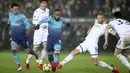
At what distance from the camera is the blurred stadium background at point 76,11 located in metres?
23.2

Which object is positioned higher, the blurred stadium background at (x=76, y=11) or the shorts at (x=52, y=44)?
the shorts at (x=52, y=44)

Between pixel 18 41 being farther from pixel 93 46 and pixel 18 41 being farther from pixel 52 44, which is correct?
pixel 93 46

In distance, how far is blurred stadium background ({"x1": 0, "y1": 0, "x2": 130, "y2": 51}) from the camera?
23.2 metres

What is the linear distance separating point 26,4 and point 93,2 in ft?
15.5

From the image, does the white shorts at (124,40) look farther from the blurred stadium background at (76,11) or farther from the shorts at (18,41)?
the blurred stadium background at (76,11)

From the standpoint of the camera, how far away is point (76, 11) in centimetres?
2420

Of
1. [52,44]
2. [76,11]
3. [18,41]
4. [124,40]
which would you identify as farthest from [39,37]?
[76,11]

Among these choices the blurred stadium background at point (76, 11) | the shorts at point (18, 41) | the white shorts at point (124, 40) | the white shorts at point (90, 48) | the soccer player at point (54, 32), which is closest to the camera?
the white shorts at point (90, 48)

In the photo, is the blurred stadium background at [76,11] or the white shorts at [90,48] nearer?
the white shorts at [90,48]

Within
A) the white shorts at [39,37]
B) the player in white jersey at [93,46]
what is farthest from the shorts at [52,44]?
the white shorts at [39,37]

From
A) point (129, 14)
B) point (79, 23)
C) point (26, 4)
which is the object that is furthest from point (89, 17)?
point (26, 4)

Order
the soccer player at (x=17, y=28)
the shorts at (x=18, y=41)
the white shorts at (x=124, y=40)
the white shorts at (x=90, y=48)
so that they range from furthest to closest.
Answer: the shorts at (x=18, y=41), the soccer player at (x=17, y=28), the white shorts at (x=124, y=40), the white shorts at (x=90, y=48)

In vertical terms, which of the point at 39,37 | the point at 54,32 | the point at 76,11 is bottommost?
the point at 76,11

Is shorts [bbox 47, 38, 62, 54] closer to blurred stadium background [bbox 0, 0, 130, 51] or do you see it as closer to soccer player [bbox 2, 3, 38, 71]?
soccer player [bbox 2, 3, 38, 71]
